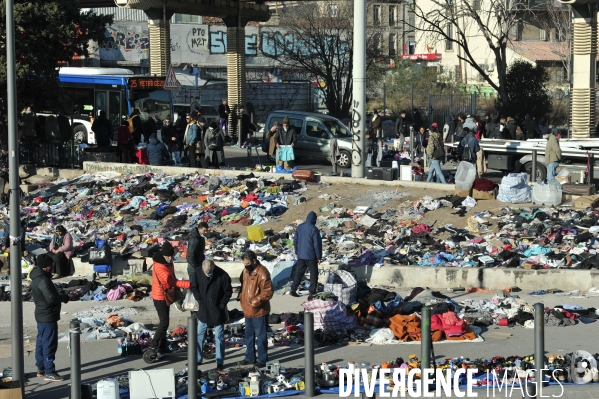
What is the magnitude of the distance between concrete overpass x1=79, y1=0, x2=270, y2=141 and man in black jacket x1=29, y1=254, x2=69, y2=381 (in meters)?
24.2

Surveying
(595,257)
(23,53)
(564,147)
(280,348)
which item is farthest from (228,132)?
(280,348)

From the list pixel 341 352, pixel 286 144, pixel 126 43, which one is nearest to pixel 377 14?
pixel 126 43

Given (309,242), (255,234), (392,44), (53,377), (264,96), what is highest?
(392,44)

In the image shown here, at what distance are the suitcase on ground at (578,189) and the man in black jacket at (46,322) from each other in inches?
505

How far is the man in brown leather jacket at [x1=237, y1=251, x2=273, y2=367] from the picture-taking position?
39.5 ft

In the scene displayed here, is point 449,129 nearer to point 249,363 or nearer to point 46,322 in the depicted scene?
point 249,363

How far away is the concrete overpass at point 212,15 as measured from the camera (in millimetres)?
35969

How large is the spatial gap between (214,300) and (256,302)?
0.51 metres

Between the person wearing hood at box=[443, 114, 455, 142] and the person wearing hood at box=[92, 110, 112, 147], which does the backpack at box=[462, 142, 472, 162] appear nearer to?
the person wearing hood at box=[443, 114, 455, 142]

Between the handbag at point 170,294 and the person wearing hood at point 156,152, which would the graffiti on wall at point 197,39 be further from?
the handbag at point 170,294

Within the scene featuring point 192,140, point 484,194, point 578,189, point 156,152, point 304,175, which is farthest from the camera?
point 192,140

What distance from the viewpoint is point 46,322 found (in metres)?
11.9

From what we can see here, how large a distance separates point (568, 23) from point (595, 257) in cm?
4125

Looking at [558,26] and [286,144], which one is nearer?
[286,144]
